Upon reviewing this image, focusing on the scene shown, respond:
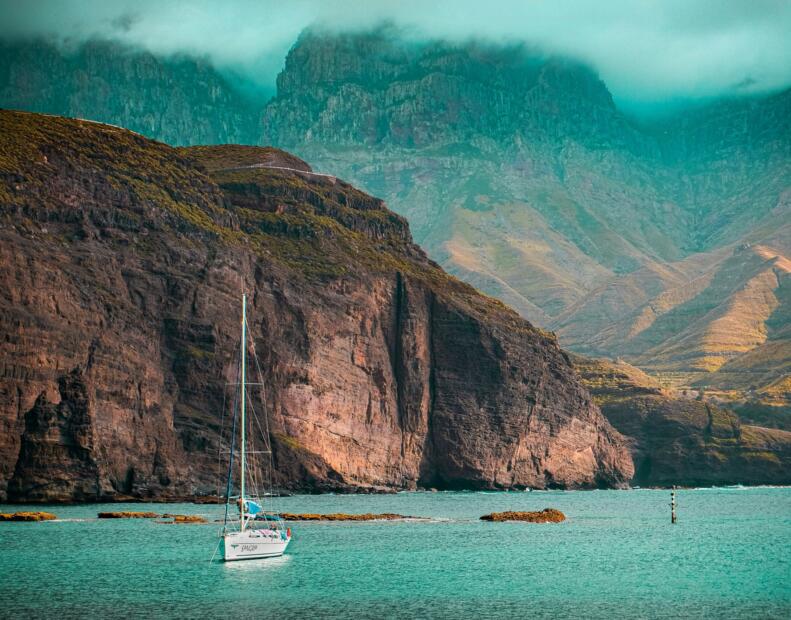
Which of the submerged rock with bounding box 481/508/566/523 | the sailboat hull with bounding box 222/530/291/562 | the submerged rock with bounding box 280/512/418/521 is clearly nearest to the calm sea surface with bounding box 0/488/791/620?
the sailboat hull with bounding box 222/530/291/562

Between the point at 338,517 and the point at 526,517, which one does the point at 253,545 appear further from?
the point at 526,517

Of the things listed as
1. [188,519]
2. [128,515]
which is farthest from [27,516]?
[188,519]

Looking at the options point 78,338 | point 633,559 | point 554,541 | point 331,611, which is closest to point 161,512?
point 78,338

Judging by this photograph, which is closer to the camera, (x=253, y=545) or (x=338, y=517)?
(x=253, y=545)

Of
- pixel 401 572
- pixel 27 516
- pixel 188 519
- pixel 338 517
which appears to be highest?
pixel 338 517

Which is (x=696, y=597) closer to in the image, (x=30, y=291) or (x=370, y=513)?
(x=370, y=513)

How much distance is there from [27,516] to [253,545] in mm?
43315

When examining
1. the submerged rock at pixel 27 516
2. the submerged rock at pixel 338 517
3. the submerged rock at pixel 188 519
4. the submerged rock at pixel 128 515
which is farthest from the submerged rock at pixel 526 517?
the submerged rock at pixel 27 516

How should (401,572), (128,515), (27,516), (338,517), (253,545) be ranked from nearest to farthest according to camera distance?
1. (401,572)
2. (253,545)
3. (27,516)
4. (128,515)
5. (338,517)

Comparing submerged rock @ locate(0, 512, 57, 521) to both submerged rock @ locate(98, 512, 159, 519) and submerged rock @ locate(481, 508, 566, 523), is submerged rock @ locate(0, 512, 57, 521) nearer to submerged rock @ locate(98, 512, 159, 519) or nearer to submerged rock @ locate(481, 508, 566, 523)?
submerged rock @ locate(98, 512, 159, 519)

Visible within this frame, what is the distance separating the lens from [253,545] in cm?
11581

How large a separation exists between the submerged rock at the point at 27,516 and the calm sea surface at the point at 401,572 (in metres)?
2.41

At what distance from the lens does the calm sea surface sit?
9075 centimetres

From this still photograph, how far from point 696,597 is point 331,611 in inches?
1032
